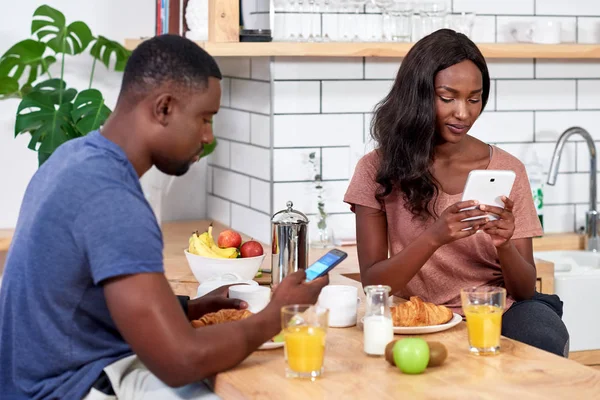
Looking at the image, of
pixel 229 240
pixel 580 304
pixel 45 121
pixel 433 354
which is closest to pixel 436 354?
pixel 433 354

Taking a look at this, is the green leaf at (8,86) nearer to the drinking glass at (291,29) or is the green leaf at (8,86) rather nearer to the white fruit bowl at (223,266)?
the drinking glass at (291,29)

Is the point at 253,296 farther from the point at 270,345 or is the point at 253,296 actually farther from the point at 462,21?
the point at 462,21

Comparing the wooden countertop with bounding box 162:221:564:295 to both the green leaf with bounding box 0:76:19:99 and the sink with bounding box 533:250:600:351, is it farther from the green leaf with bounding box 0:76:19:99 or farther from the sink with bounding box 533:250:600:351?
the green leaf with bounding box 0:76:19:99

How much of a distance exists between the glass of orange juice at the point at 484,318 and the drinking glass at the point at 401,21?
1.51 m

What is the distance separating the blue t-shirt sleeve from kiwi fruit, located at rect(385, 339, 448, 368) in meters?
0.45

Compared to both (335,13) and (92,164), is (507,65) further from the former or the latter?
(92,164)

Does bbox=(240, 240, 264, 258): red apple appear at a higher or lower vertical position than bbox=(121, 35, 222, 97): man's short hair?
lower

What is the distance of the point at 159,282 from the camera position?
164 cm

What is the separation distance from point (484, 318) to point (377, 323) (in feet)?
0.66

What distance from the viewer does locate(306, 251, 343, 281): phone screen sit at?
1.94 metres

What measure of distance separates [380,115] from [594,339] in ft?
3.65

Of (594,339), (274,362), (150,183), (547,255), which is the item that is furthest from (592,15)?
(274,362)

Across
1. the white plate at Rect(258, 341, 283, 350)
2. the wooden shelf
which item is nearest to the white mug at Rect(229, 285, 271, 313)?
the white plate at Rect(258, 341, 283, 350)

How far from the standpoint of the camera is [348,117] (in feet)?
10.8
